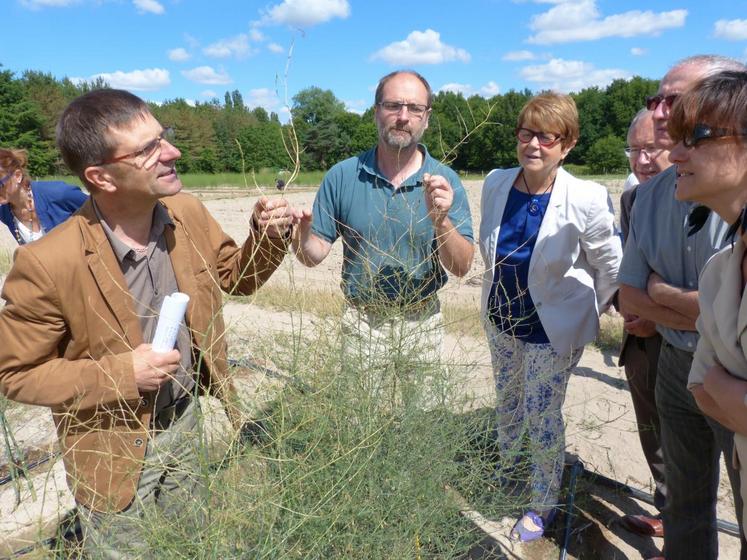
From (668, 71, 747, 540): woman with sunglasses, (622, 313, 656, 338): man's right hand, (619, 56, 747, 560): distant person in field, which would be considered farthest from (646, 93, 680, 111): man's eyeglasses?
(622, 313, 656, 338): man's right hand

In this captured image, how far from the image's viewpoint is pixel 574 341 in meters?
2.52

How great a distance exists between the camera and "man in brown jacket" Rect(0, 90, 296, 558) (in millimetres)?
1621

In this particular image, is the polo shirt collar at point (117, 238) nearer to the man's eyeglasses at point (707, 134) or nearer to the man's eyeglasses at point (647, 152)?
the man's eyeglasses at point (707, 134)

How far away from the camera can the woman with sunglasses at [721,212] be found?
141 cm

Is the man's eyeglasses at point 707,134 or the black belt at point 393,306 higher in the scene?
the man's eyeglasses at point 707,134

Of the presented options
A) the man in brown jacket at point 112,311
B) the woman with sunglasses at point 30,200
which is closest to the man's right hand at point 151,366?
the man in brown jacket at point 112,311

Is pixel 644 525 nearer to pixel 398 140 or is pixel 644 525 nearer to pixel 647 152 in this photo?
pixel 647 152

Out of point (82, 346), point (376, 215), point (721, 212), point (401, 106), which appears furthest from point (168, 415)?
point (721, 212)

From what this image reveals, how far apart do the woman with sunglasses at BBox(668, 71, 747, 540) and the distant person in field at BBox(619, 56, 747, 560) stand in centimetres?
35

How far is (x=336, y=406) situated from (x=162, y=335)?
54cm

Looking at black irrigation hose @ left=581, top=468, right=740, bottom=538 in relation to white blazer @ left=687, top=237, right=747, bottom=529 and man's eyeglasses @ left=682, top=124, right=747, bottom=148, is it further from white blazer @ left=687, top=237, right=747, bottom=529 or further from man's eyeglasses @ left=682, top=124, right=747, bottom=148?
man's eyeglasses @ left=682, top=124, right=747, bottom=148

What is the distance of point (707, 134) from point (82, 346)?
1.99 m

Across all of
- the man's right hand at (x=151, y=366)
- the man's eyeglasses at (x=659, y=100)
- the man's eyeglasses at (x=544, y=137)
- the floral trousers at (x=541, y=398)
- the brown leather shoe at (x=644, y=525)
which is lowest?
the brown leather shoe at (x=644, y=525)

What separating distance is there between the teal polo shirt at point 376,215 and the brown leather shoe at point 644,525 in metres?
1.66
